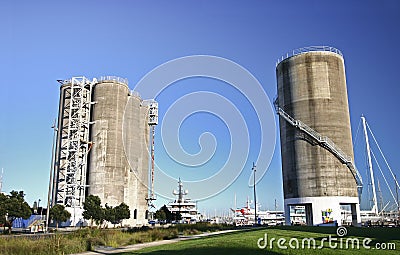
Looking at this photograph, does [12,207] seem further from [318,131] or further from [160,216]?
[160,216]

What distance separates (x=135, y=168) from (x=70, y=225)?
19.5 meters

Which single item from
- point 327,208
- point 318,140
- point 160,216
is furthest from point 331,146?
point 160,216

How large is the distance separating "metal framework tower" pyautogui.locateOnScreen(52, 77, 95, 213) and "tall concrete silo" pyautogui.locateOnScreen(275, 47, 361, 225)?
137 ft

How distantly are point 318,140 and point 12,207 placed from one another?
38.4 m

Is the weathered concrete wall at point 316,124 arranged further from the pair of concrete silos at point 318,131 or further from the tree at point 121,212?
the tree at point 121,212

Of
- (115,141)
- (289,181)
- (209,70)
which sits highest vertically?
(115,141)

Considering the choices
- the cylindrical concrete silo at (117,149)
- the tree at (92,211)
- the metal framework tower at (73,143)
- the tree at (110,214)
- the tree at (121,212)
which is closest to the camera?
the tree at (92,211)

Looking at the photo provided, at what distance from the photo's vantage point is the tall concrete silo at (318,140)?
45.8 m

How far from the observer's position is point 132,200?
80688 mm

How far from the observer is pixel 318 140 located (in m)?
46.5

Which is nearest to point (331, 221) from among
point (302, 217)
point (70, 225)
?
point (70, 225)

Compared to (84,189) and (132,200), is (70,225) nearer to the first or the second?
(84,189)

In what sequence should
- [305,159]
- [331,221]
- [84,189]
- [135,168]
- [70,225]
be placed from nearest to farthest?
1. [331,221]
2. [305,159]
3. [70,225]
4. [84,189]
5. [135,168]

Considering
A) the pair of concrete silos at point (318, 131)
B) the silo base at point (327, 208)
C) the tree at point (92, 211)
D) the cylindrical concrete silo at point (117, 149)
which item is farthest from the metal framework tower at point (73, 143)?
the silo base at point (327, 208)
